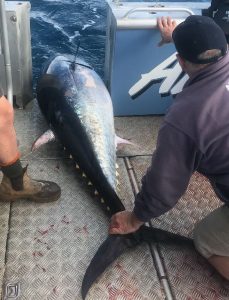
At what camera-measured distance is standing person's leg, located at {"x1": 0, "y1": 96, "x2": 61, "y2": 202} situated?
7.34 ft

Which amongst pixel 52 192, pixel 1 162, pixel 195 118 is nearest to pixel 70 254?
pixel 52 192

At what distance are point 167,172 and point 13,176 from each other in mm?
1089

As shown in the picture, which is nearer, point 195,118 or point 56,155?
point 195,118

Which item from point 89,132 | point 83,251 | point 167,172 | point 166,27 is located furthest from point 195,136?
point 166,27

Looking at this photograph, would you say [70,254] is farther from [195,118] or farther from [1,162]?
[195,118]

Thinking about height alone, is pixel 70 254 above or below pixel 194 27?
below

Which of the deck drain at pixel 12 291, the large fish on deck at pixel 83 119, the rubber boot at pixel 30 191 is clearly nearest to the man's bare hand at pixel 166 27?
the large fish on deck at pixel 83 119

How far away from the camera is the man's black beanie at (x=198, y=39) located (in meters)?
1.67

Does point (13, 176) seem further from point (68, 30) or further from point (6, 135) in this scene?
point (68, 30)

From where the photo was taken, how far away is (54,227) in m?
2.43

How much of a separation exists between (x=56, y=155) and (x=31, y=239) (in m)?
Answer: 0.84

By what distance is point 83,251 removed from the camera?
229cm

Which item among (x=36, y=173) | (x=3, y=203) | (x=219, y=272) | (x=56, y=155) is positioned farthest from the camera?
(x=56, y=155)

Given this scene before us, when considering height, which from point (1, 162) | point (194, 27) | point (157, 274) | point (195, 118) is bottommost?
point (157, 274)
